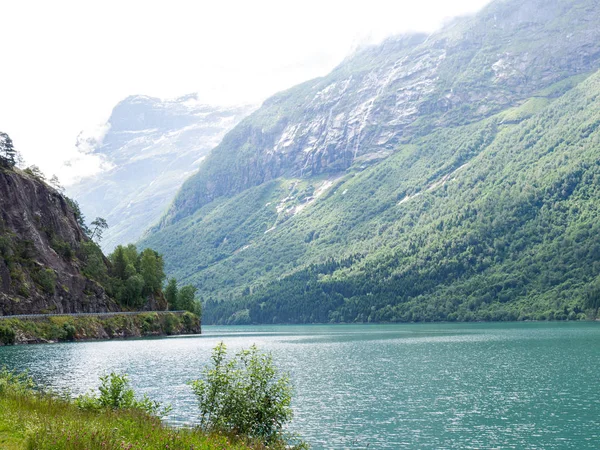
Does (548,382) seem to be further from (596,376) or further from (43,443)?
(43,443)

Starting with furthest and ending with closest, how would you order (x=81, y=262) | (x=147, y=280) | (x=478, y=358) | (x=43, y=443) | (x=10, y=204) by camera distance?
1. (x=147, y=280)
2. (x=81, y=262)
3. (x=10, y=204)
4. (x=478, y=358)
5. (x=43, y=443)

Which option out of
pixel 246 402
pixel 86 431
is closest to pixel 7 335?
pixel 246 402

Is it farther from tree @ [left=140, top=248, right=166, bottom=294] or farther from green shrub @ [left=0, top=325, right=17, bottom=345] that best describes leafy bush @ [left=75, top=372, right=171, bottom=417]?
tree @ [left=140, top=248, right=166, bottom=294]

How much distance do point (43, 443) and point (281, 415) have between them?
15.2 meters

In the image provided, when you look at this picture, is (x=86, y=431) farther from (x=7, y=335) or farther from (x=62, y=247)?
(x=62, y=247)

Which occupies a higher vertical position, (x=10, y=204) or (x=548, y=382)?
(x=10, y=204)

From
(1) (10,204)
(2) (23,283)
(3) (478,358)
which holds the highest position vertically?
(1) (10,204)

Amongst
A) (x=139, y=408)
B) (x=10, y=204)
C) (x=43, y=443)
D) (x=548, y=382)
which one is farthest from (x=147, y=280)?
(x=43, y=443)

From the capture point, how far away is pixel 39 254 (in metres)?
151

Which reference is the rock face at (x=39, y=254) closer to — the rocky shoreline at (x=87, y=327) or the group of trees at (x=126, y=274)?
the group of trees at (x=126, y=274)

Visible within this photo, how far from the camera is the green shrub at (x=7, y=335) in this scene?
388 feet

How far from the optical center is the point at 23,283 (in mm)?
139875

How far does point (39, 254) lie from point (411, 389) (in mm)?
113315

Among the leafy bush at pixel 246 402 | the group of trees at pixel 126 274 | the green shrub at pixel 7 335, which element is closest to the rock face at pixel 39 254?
the group of trees at pixel 126 274
